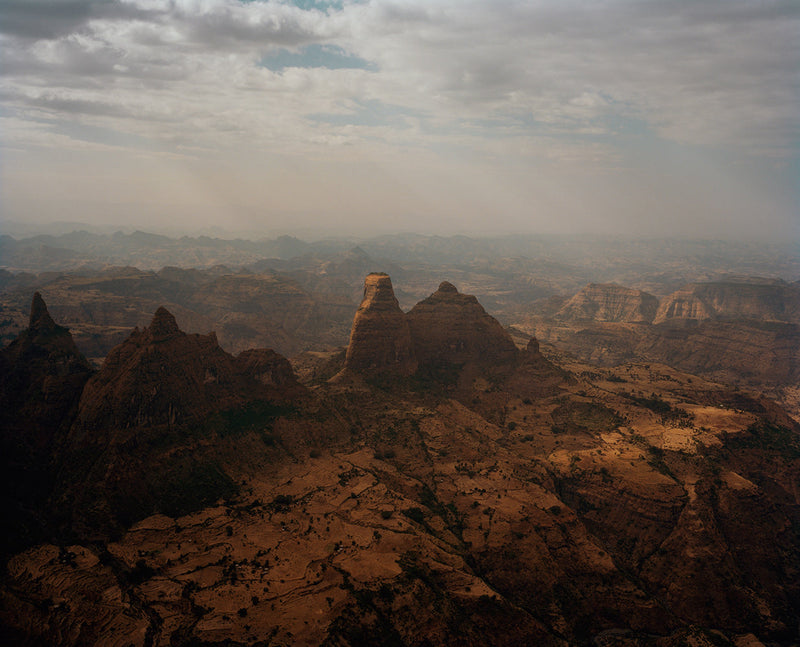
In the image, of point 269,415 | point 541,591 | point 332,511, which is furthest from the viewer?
point 269,415

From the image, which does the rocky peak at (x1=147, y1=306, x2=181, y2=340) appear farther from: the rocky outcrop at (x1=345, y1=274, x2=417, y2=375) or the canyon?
the rocky outcrop at (x1=345, y1=274, x2=417, y2=375)

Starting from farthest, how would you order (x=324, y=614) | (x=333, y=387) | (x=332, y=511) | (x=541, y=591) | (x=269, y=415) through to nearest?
(x=333, y=387) → (x=269, y=415) → (x=332, y=511) → (x=541, y=591) → (x=324, y=614)

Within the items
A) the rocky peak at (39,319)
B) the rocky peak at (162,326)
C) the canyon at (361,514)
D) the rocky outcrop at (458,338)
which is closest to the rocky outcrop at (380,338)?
the rocky outcrop at (458,338)

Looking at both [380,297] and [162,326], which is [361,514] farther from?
[380,297]

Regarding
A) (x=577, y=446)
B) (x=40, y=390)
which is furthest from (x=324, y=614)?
(x=577, y=446)

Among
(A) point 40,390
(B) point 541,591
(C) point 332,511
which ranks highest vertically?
(A) point 40,390

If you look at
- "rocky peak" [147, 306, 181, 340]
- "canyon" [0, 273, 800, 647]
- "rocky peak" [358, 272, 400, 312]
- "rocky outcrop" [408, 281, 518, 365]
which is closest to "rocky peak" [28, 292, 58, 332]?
"canyon" [0, 273, 800, 647]

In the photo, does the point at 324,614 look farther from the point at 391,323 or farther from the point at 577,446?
the point at 391,323
